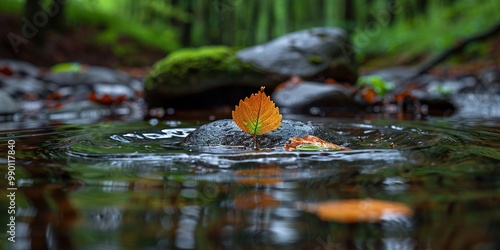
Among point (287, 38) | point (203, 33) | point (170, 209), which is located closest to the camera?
point (170, 209)

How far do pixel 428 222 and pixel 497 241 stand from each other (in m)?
0.16

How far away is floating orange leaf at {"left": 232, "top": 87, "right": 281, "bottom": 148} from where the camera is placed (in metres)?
2.03

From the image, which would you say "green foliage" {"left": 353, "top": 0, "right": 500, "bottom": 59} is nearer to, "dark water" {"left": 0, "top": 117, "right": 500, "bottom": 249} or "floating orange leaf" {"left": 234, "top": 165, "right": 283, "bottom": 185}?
"dark water" {"left": 0, "top": 117, "right": 500, "bottom": 249}

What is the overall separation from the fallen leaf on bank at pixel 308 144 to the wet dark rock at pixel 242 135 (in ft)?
0.23

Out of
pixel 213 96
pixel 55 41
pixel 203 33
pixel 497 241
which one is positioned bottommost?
pixel 497 241

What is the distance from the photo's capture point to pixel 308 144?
2.12 meters

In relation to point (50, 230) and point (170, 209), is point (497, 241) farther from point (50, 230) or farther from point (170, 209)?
point (50, 230)

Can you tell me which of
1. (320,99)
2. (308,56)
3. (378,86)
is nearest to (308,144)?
(320,99)

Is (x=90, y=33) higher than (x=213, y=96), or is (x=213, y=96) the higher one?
(x=90, y=33)

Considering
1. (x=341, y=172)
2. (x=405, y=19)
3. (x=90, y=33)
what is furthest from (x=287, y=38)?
(x=405, y=19)

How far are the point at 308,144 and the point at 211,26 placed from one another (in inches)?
Result: 1051

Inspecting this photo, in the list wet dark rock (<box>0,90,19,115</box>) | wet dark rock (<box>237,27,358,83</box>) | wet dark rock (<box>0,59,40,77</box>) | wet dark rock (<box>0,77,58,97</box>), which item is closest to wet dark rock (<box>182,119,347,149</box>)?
wet dark rock (<box>0,90,19,115</box>)

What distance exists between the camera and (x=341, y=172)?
64.2 inches

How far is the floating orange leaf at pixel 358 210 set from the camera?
3.75ft
